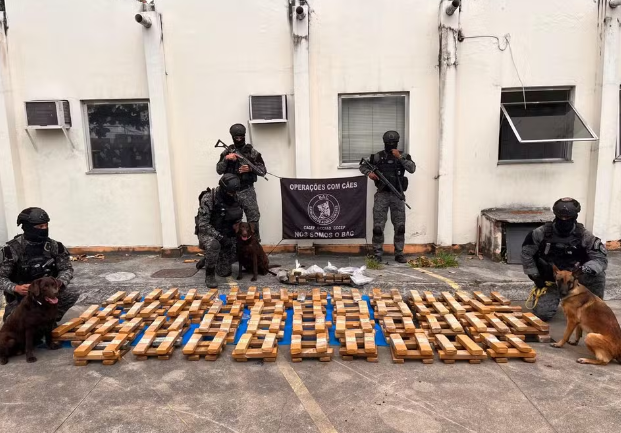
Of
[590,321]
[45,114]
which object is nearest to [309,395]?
[590,321]

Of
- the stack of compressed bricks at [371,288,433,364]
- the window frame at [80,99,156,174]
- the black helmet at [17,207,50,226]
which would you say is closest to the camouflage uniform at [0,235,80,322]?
the black helmet at [17,207,50,226]

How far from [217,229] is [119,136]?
126 inches

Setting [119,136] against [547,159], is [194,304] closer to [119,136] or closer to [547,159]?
[119,136]

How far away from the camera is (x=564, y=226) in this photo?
15.6 feet

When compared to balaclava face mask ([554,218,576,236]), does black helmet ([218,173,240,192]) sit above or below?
above

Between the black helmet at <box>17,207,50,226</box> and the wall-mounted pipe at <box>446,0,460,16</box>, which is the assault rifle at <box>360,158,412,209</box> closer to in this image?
the wall-mounted pipe at <box>446,0,460,16</box>

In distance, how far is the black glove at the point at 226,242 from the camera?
249 inches

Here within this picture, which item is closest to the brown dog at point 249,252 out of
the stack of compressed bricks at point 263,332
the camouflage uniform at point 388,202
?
the stack of compressed bricks at point 263,332

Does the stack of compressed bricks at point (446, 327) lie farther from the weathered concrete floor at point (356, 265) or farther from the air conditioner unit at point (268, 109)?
the air conditioner unit at point (268, 109)

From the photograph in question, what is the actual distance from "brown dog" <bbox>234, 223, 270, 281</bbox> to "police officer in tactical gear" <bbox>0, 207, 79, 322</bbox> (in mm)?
2225

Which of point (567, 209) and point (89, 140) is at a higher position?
point (89, 140)

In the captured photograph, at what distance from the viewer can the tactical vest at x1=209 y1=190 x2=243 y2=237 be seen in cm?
624

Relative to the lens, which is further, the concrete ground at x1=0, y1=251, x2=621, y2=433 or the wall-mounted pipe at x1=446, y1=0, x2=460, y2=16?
the wall-mounted pipe at x1=446, y1=0, x2=460, y2=16

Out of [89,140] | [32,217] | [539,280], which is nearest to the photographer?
[32,217]
